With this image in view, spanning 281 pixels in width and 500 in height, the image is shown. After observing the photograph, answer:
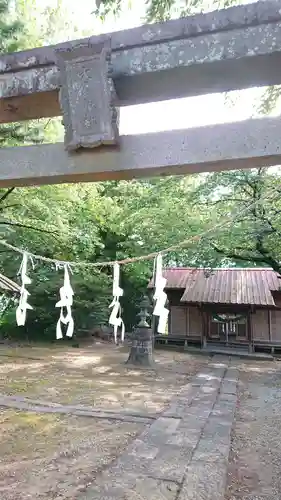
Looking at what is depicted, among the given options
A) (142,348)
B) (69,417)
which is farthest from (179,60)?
(142,348)

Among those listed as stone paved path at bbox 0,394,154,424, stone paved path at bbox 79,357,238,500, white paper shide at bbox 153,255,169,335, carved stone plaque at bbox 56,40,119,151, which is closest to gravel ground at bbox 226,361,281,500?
stone paved path at bbox 79,357,238,500

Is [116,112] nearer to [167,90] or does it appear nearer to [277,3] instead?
[167,90]

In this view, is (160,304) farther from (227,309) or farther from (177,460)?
(227,309)

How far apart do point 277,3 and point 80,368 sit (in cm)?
1181

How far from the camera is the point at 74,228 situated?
42.4ft

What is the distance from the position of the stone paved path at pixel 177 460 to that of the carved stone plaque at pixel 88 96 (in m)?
2.97

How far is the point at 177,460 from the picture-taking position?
4.46 metres

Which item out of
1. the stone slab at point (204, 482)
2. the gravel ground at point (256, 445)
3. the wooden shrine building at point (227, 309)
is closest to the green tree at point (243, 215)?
the wooden shrine building at point (227, 309)

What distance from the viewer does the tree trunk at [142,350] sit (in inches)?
509

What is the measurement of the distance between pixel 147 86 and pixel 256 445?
5.43 m

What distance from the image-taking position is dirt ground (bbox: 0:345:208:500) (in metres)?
4.29

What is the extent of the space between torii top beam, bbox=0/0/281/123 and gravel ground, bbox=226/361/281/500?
401 cm

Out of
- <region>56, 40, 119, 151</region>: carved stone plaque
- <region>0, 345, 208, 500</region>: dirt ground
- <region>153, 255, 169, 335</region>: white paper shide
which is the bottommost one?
<region>0, 345, 208, 500</region>: dirt ground

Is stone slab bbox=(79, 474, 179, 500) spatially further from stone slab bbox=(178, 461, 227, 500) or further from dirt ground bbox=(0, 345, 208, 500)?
dirt ground bbox=(0, 345, 208, 500)
